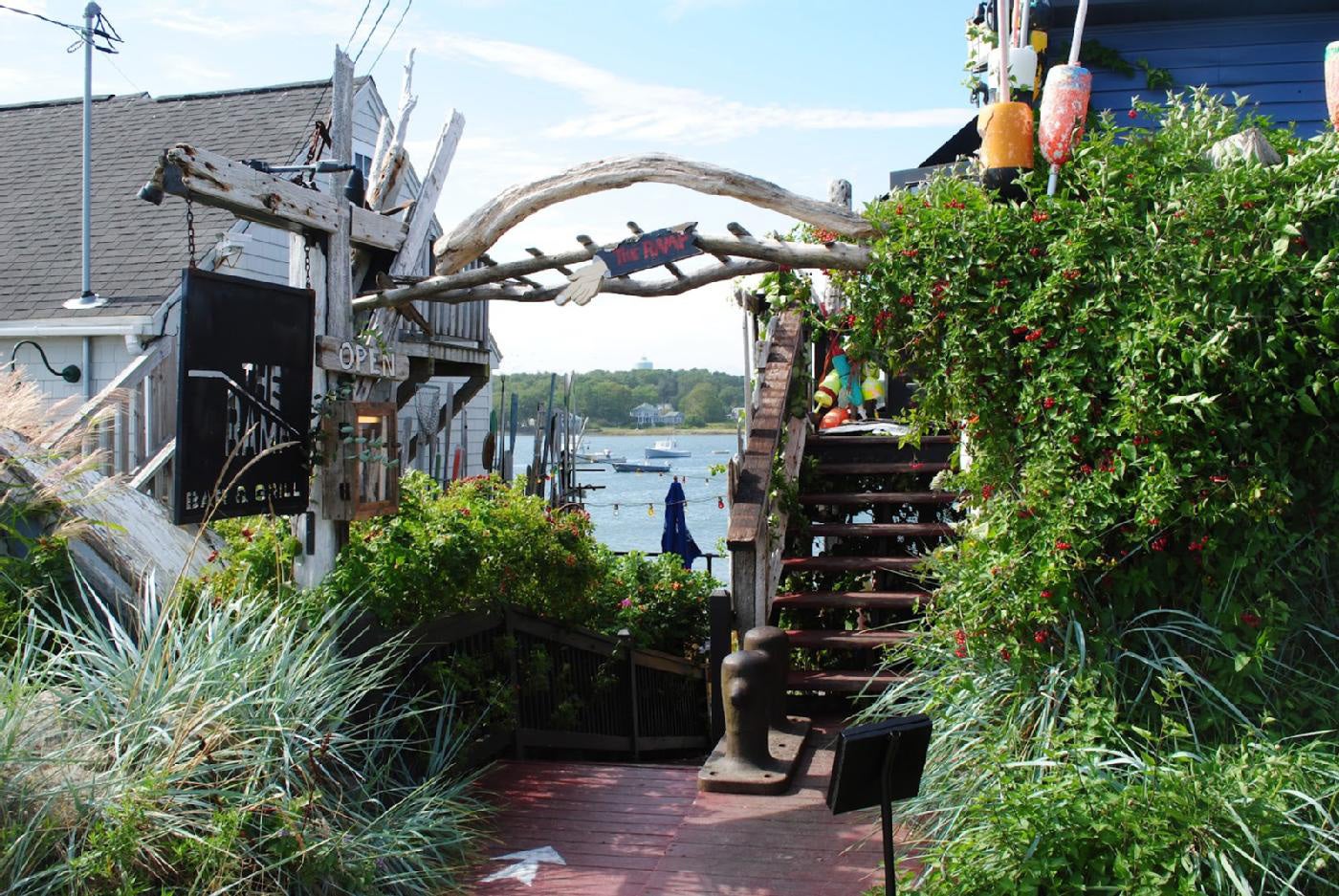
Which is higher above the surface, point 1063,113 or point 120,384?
point 1063,113

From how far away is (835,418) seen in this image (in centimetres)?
1014

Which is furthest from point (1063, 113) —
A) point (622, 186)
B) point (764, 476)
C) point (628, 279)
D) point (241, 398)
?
point (241, 398)

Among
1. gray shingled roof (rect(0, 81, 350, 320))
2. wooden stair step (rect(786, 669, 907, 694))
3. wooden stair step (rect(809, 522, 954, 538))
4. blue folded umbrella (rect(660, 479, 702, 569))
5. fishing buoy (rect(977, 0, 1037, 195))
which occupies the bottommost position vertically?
wooden stair step (rect(786, 669, 907, 694))

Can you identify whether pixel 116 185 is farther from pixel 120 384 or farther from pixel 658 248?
pixel 658 248

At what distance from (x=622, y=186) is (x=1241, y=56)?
6.86 meters

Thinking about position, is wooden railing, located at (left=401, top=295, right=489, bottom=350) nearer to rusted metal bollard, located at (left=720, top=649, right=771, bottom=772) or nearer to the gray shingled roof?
the gray shingled roof

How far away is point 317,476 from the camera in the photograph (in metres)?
5.68

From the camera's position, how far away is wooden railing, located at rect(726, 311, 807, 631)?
6.63m

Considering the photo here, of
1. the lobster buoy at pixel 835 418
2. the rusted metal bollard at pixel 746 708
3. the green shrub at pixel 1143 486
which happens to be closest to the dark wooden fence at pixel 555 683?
the rusted metal bollard at pixel 746 708

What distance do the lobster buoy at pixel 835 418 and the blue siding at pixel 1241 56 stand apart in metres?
3.46

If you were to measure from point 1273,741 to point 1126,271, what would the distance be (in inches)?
73.0

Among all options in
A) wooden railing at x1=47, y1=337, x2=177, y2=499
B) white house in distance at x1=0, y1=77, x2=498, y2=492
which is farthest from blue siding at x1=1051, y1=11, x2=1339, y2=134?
wooden railing at x1=47, y1=337, x2=177, y2=499

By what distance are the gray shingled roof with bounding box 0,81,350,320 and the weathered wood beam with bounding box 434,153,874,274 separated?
23.0 ft

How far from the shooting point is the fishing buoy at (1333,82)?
4808 millimetres
